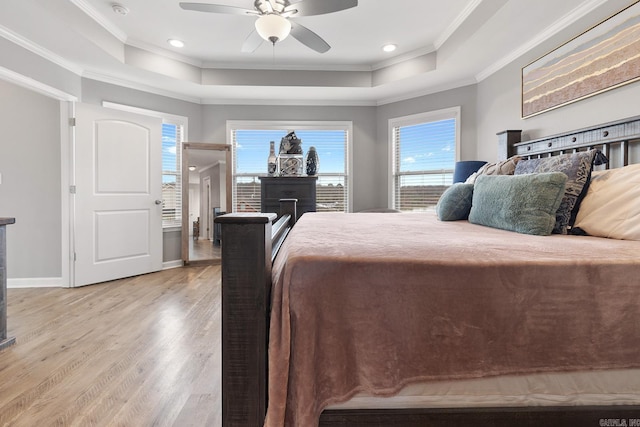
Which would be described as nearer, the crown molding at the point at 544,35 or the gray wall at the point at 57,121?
the crown molding at the point at 544,35

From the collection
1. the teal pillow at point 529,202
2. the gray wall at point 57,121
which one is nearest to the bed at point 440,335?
the teal pillow at point 529,202

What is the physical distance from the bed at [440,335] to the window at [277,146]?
4178mm

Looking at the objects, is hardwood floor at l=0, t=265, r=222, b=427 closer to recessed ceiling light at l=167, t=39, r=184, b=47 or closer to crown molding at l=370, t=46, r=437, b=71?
recessed ceiling light at l=167, t=39, r=184, b=47

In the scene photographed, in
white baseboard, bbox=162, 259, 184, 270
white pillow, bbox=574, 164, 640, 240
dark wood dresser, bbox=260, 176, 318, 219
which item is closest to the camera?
white pillow, bbox=574, 164, 640, 240

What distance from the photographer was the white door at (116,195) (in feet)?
12.2

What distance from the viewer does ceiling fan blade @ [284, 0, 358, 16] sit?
2.21 meters

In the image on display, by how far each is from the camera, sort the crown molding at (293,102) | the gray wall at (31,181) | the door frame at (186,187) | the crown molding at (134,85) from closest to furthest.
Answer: the gray wall at (31,181) → the crown molding at (134,85) → the door frame at (186,187) → the crown molding at (293,102)

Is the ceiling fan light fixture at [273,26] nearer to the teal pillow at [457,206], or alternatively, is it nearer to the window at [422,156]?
the teal pillow at [457,206]

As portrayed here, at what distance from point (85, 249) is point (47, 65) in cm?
197

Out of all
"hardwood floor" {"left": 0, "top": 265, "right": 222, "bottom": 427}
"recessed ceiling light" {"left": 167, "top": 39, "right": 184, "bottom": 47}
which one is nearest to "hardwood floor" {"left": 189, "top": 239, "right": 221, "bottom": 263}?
"hardwood floor" {"left": 0, "top": 265, "right": 222, "bottom": 427}

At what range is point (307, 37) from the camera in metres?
2.70

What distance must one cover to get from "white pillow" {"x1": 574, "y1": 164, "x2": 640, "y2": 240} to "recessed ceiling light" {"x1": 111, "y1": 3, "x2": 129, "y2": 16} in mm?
3807

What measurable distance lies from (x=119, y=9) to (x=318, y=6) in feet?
6.44

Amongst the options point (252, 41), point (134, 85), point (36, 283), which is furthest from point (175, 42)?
point (36, 283)
